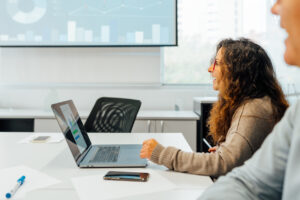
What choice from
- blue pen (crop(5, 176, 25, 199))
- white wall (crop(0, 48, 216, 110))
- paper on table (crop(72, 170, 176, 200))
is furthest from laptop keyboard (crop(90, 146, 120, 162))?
white wall (crop(0, 48, 216, 110))

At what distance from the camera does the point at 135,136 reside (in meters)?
1.97

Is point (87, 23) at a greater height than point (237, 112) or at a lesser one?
greater

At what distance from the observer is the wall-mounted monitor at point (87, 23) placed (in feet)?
10.8

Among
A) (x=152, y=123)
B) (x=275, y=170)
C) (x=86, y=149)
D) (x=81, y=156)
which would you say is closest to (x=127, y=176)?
(x=81, y=156)

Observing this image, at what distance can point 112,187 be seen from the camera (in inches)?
40.7

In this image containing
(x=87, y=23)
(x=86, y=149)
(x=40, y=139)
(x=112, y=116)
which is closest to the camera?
(x=86, y=149)

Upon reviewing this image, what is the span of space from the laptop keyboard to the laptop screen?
74 millimetres

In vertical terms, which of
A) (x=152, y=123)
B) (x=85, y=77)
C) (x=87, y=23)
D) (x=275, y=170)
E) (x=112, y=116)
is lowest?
(x=152, y=123)

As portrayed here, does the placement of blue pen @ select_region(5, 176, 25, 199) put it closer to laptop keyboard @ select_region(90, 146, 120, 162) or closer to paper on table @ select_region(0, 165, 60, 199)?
paper on table @ select_region(0, 165, 60, 199)

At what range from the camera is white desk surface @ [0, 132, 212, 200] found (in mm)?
985

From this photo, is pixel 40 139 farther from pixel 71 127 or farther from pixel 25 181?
pixel 25 181

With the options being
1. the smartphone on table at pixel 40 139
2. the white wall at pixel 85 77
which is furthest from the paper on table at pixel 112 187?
the white wall at pixel 85 77

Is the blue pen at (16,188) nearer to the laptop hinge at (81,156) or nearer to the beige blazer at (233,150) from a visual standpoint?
the laptop hinge at (81,156)

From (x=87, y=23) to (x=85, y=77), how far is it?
25.1 inches
